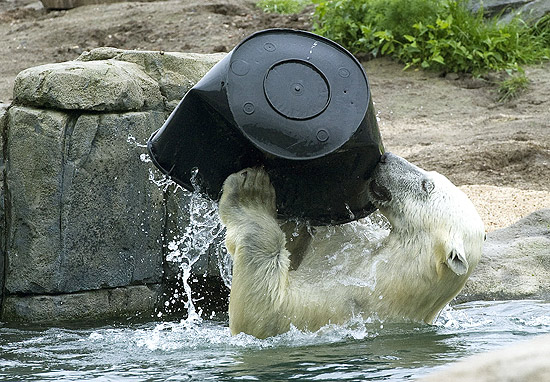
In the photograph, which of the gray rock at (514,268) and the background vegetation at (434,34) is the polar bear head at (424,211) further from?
the background vegetation at (434,34)

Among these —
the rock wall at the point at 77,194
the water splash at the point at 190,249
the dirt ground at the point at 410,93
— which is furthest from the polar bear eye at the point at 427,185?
the dirt ground at the point at 410,93

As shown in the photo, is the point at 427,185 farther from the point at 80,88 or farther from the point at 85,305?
the point at 85,305

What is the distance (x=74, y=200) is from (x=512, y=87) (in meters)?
7.67

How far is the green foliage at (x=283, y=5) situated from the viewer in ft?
49.4

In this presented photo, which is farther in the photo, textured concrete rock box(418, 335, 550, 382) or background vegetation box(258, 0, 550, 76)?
background vegetation box(258, 0, 550, 76)

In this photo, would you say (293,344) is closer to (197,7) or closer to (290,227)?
(290,227)

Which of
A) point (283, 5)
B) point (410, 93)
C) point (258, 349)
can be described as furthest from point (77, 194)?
point (283, 5)

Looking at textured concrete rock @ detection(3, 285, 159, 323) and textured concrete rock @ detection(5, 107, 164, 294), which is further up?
textured concrete rock @ detection(5, 107, 164, 294)

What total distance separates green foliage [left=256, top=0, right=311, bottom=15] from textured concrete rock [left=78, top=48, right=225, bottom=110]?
9011mm

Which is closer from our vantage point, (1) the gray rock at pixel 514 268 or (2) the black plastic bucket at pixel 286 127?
(2) the black plastic bucket at pixel 286 127

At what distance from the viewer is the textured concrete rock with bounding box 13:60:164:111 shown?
18.0 ft

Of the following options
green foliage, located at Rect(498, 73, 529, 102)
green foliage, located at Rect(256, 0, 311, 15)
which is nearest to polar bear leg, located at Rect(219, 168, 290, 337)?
green foliage, located at Rect(498, 73, 529, 102)

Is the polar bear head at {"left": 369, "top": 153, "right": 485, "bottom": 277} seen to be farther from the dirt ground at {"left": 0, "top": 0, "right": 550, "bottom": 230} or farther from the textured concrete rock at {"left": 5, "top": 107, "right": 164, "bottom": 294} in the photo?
the dirt ground at {"left": 0, "top": 0, "right": 550, "bottom": 230}

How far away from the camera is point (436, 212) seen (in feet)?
14.3
